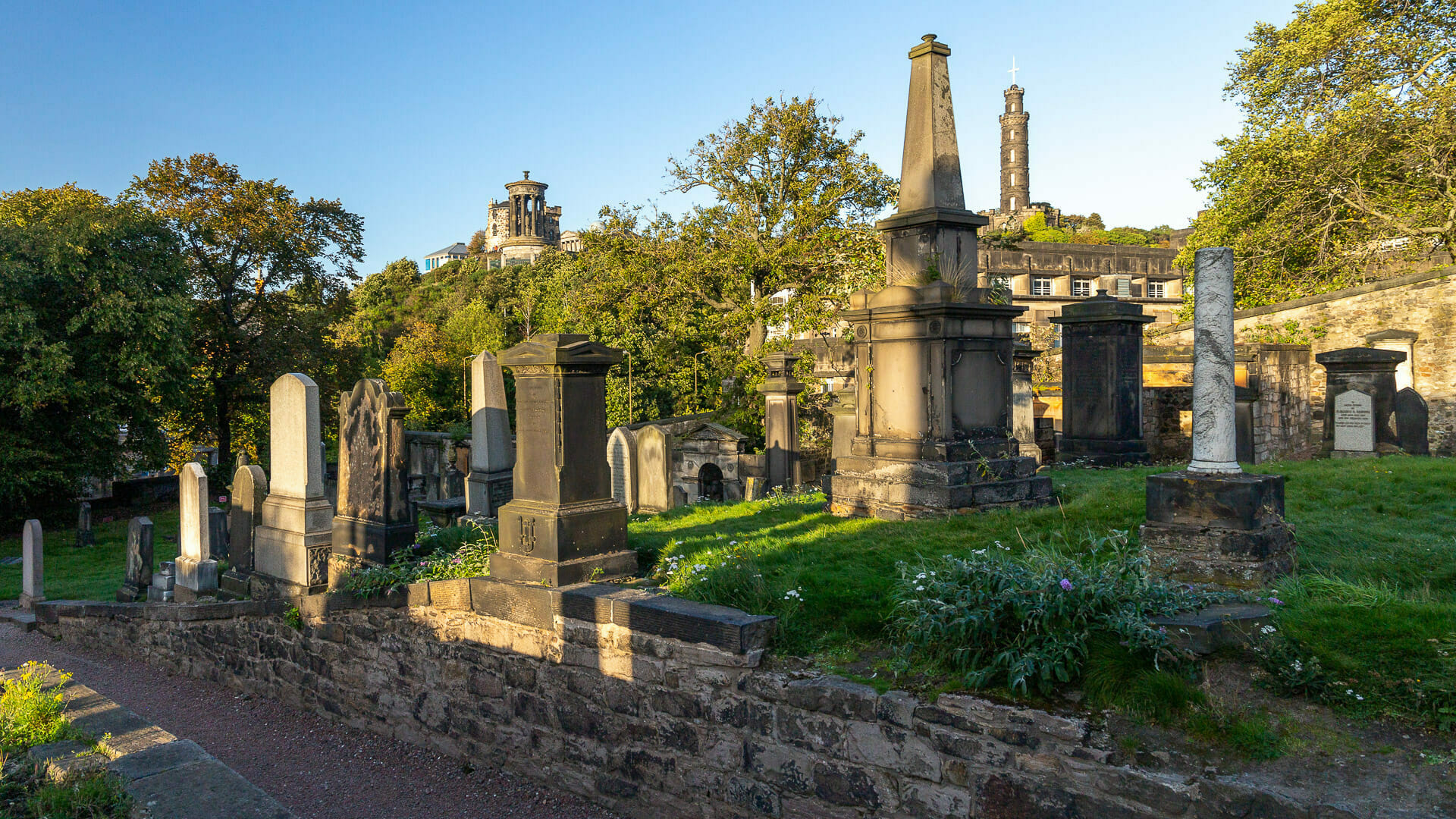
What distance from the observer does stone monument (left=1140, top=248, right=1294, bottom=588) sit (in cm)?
485

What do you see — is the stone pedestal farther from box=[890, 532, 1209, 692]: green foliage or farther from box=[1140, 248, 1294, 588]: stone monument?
box=[890, 532, 1209, 692]: green foliage

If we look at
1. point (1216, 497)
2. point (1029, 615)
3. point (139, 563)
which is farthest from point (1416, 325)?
point (139, 563)

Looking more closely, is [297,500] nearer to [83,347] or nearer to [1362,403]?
[1362,403]

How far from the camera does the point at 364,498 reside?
7504 millimetres

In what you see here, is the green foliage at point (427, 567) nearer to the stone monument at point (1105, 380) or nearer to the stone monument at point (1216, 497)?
the stone monument at point (1216, 497)

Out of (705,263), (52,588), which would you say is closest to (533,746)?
(52,588)

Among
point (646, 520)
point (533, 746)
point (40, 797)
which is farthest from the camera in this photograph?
point (646, 520)

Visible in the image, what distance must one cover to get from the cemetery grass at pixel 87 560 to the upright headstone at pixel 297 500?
12.2ft

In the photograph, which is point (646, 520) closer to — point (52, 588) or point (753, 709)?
point (753, 709)

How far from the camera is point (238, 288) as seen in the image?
25.5 meters

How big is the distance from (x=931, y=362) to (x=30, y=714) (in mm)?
6634

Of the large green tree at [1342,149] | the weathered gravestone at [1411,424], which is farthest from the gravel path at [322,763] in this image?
the large green tree at [1342,149]

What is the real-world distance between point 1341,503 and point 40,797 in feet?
29.8

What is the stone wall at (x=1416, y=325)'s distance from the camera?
679 inches
